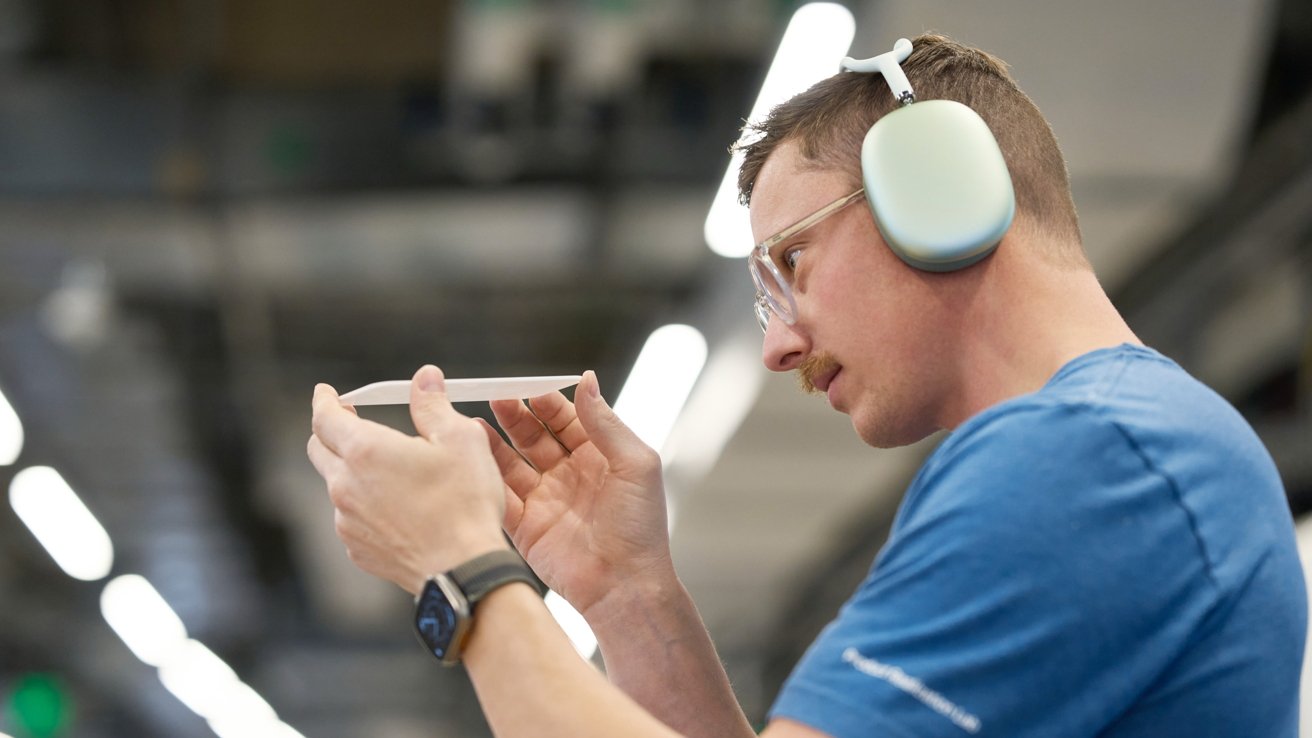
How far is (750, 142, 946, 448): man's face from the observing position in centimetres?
172

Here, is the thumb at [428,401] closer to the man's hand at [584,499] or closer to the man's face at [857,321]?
the man's hand at [584,499]

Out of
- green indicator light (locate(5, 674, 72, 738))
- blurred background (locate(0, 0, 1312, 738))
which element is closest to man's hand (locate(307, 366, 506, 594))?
blurred background (locate(0, 0, 1312, 738))

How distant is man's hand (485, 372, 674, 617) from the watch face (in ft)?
1.56

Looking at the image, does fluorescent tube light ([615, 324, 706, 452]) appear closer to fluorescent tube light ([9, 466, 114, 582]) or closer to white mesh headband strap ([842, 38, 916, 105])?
fluorescent tube light ([9, 466, 114, 582])

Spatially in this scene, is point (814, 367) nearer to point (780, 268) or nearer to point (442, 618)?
point (780, 268)

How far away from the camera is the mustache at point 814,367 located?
1786 millimetres

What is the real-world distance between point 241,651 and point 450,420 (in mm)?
13855

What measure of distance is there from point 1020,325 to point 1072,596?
0.40 m

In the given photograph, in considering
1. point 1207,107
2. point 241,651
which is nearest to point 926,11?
point 1207,107

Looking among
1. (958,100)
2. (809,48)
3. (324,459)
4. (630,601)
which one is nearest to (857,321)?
(958,100)

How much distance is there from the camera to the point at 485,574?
59.5 inches

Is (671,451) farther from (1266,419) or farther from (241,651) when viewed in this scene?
(241,651)

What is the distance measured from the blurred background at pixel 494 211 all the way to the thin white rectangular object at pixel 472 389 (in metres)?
2.28

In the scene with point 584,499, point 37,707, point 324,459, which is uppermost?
point 324,459
